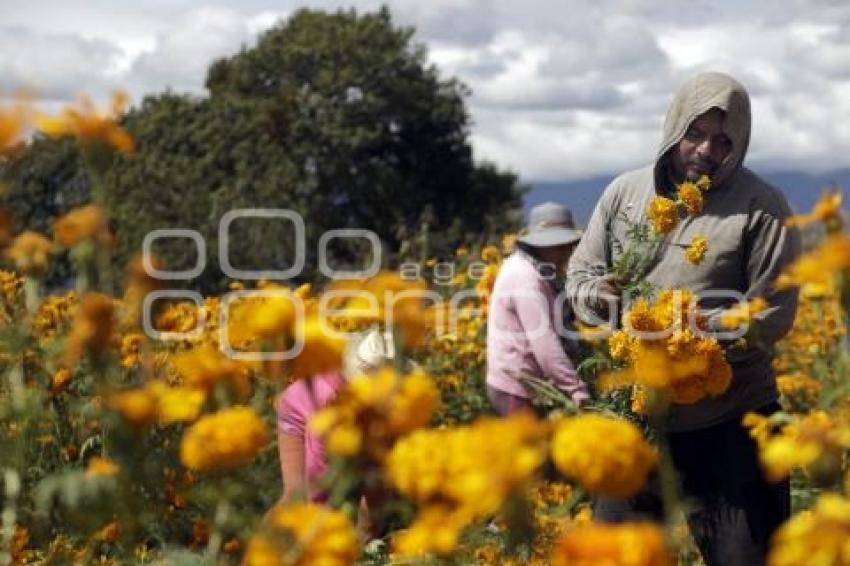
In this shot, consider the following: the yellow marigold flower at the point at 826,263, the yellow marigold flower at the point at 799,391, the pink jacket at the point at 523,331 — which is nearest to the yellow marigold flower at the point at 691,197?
the yellow marigold flower at the point at 826,263

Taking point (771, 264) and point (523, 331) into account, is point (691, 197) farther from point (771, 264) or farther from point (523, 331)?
point (523, 331)

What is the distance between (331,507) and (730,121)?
84.1 inches

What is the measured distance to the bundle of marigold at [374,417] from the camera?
146cm

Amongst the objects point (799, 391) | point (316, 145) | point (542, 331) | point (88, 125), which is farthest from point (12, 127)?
point (316, 145)

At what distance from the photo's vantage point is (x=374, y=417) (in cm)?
148

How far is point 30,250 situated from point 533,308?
13.3 ft

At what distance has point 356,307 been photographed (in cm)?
172

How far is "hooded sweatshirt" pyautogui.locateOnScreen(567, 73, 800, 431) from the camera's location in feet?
11.1

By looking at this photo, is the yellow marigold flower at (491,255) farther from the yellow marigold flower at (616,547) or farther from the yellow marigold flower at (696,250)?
the yellow marigold flower at (616,547)

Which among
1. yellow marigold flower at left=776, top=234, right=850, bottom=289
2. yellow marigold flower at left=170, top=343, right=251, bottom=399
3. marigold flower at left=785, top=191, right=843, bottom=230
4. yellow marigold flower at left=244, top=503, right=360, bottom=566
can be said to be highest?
marigold flower at left=785, top=191, right=843, bottom=230

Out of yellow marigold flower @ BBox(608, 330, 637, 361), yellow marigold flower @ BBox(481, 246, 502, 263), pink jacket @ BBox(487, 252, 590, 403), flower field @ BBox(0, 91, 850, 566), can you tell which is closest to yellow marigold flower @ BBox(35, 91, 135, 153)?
flower field @ BBox(0, 91, 850, 566)

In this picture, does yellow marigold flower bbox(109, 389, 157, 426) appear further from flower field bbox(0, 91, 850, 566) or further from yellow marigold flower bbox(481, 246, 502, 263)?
yellow marigold flower bbox(481, 246, 502, 263)

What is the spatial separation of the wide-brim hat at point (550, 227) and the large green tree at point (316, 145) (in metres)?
23.9

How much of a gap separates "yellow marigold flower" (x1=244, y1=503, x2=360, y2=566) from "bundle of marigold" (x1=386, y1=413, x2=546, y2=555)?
0.07 metres
